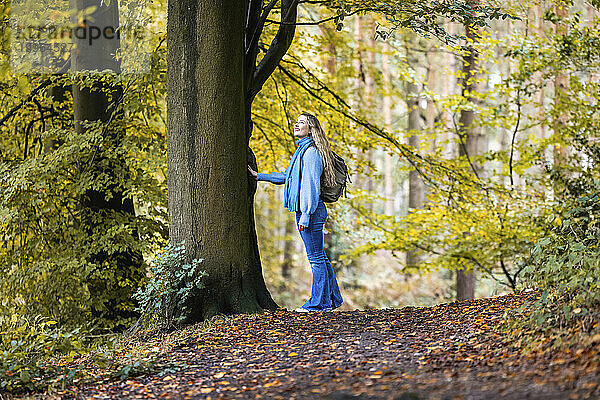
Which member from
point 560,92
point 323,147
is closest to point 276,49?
point 323,147

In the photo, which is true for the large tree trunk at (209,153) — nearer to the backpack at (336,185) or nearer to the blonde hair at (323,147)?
the blonde hair at (323,147)

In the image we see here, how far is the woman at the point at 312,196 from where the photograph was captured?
6.91 meters

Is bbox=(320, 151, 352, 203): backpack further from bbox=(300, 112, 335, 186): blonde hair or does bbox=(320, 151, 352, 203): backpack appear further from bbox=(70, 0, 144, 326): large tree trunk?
bbox=(70, 0, 144, 326): large tree trunk

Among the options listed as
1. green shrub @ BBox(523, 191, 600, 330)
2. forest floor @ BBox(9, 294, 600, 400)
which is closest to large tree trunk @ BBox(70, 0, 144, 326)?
forest floor @ BBox(9, 294, 600, 400)

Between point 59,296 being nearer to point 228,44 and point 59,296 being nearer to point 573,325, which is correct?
point 228,44

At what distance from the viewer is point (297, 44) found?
1151 cm

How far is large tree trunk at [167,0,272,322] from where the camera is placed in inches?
255

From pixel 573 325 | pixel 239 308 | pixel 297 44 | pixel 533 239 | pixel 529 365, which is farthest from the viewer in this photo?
pixel 297 44

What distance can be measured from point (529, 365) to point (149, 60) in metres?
6.16

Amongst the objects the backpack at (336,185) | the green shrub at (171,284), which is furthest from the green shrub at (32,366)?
the backpack at (336,185)

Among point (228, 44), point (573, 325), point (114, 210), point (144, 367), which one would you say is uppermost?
point (228, 44)

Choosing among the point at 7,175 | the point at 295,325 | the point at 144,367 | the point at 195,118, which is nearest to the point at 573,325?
the point at 295,325

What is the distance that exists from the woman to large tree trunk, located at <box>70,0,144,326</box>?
2356mm

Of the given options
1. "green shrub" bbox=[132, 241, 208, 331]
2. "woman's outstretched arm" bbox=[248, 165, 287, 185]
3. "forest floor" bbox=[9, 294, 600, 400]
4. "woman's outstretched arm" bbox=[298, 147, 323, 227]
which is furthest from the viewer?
"woman's outstretched arm" bbox=[248, 165, 287, 185]
